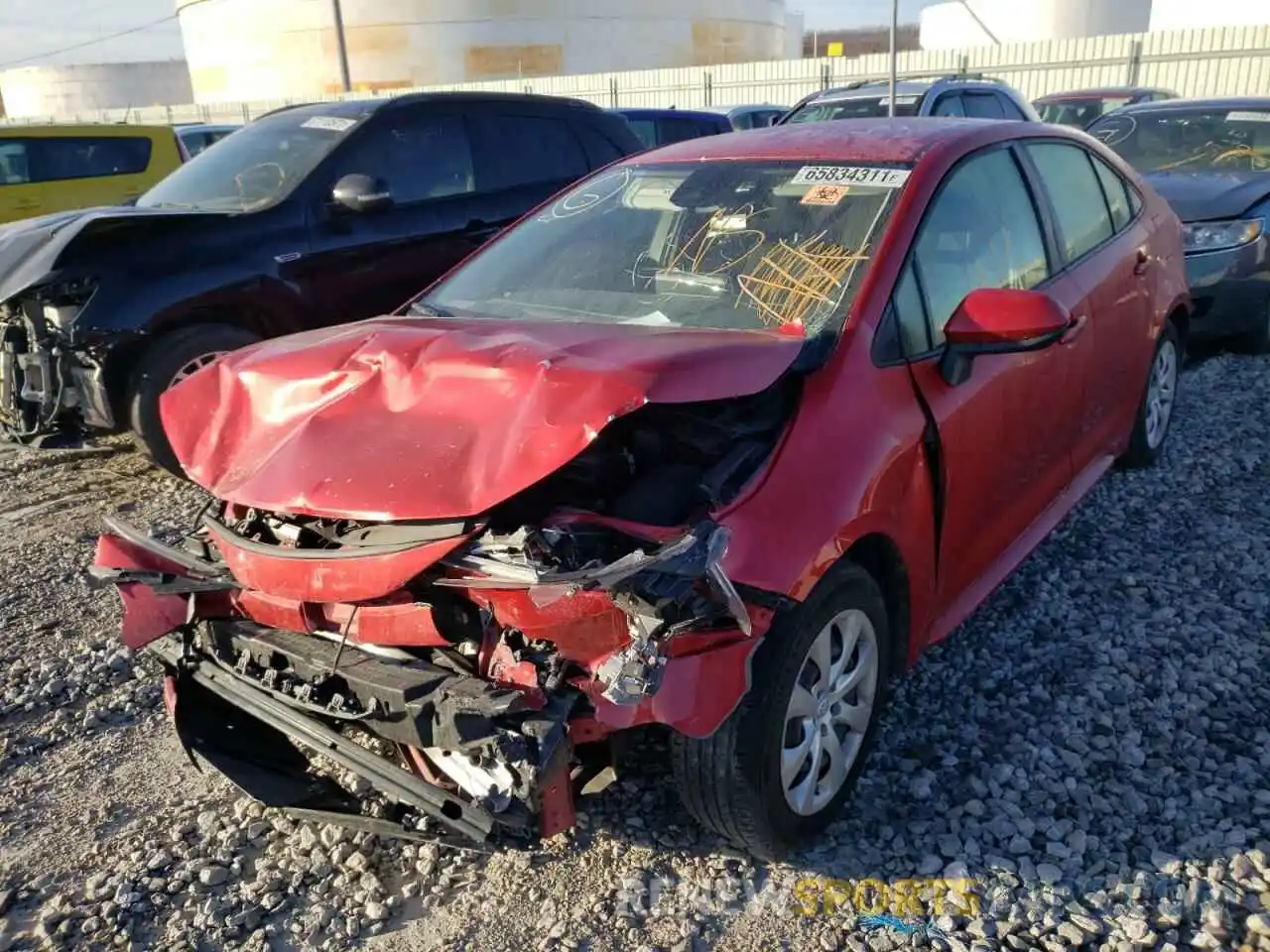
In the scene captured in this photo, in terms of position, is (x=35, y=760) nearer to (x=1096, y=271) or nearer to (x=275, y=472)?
(x=275, y=472)

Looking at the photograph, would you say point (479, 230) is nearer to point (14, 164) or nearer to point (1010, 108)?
point (14, 164)

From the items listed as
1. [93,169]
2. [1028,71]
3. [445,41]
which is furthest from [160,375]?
[445,41]

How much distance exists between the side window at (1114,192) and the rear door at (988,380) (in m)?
0.84

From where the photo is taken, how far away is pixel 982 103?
1027cm

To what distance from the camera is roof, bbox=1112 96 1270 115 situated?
8156mm

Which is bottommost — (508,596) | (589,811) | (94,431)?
(589,811)

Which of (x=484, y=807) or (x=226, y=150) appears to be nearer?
(x=484, y=807)

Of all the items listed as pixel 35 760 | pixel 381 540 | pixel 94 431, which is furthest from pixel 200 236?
pixel 381 540

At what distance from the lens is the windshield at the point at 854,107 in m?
10.1

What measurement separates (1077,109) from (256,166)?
1344 centimetres

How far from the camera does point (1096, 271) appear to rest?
407 centimetres

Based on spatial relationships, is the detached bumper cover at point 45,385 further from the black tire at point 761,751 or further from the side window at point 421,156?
the black tire at point 761,751

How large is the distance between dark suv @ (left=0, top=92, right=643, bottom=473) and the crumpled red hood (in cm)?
248

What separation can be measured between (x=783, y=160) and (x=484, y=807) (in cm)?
232
